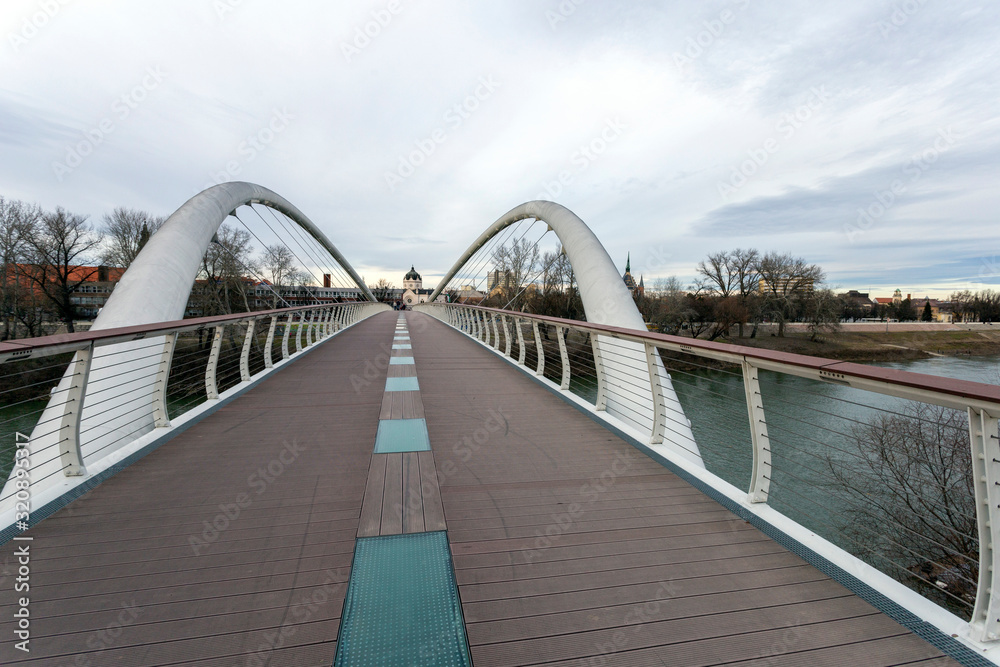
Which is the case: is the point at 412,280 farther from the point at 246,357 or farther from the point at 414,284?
the point at 246,357

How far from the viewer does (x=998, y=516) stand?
1.47m

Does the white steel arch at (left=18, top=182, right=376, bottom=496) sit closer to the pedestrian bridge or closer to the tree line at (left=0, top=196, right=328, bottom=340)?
the pedestrian bridge

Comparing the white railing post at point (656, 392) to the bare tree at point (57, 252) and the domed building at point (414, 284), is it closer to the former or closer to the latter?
the bare tree at point (57, 252)

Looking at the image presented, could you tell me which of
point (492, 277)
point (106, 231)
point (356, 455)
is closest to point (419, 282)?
point (492, 277)

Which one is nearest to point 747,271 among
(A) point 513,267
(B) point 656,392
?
(A) point 513,267

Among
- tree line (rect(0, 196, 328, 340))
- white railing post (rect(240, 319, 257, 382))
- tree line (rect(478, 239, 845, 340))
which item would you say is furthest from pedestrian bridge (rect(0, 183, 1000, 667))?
tree line (rect(478, 239, 845, 340))

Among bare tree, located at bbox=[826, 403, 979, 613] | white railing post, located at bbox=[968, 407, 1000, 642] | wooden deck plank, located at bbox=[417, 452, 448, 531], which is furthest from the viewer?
bare tree, located at bbox=[826, 403, 979, 613]

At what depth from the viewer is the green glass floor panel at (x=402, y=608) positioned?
4.98ft

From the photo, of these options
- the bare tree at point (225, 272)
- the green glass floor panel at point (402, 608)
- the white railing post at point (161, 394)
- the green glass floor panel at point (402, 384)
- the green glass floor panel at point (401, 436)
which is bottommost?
the green glass floor panel at point (402, 608)

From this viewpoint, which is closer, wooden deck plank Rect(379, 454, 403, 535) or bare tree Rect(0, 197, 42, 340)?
wooden deck plank Rect(379, 454, 403, 535)

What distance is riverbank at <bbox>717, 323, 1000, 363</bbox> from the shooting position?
95.6 feet

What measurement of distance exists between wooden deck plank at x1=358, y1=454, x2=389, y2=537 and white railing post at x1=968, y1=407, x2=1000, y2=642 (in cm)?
236

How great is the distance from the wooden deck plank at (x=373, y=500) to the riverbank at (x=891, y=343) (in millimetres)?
30138

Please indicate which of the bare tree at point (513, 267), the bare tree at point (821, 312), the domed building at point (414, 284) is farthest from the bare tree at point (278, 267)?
the domed building at point (414, 284)
